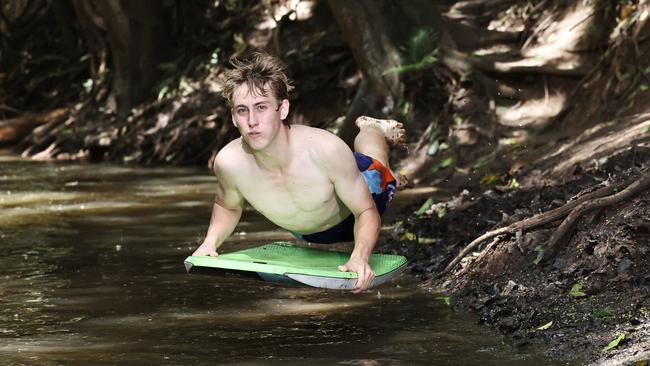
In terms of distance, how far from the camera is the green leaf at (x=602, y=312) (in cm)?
589

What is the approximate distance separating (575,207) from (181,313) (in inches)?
89.9

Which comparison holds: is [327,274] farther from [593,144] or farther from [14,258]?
[593,144]

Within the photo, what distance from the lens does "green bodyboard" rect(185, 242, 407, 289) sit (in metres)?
5.86

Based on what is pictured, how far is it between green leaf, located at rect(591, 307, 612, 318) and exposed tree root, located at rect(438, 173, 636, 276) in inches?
37.6

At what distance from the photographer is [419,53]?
13227 mm

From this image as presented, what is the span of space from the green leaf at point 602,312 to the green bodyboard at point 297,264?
1005mm

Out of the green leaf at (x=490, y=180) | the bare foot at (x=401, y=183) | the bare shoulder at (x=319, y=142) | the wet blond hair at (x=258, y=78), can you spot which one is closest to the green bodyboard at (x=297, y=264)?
the bare shoulder at (x=319, y=142)

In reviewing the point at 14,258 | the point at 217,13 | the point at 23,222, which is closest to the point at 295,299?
the point at 14,258

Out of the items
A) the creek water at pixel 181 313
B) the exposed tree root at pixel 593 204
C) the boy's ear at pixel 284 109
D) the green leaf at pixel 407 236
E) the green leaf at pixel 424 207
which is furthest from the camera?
the green leaf at pixel 424 207

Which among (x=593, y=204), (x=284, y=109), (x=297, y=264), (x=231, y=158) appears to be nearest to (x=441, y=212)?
(x=593, y=204)

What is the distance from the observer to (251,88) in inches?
237

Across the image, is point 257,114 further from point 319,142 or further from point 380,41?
point 380,41

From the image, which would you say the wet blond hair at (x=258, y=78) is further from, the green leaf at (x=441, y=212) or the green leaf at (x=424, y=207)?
the green leaf at (x=424, y=207)

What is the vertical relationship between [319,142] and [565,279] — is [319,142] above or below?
above
